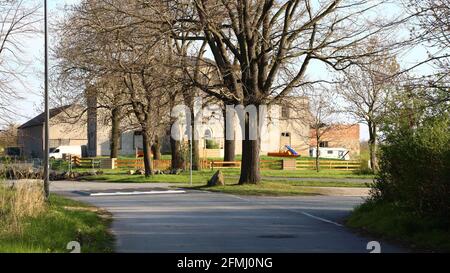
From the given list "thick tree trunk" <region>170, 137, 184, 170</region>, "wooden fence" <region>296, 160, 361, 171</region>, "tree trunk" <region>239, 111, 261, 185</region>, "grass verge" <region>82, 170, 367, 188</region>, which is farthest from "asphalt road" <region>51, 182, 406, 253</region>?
"wooden fence" <region>296, 160, 361, 171</region>

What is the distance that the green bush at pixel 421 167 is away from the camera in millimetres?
13773

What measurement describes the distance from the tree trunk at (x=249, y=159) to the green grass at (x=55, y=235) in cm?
1513

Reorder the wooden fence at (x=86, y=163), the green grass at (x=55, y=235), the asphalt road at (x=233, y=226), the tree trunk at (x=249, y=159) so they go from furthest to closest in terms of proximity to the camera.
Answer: the wooden fence at (x=86, y=163), the tree trunk at (x=249, y=159), the asphalt road at (x=233, y=226), the green grass at (x=55, y=235)

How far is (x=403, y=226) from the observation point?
14586 mm

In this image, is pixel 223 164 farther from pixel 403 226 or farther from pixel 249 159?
pixel 403 226

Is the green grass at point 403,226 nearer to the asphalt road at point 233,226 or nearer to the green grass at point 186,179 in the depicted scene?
the asphalt road at point 233,226

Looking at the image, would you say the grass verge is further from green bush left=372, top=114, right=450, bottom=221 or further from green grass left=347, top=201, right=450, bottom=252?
green bush left=372, top=114, right=450, bottom=221

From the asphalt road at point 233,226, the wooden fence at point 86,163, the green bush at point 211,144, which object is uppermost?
the green bush at point 211,144

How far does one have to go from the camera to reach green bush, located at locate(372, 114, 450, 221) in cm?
1377

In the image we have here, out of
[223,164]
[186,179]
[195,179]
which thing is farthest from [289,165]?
[186,179]

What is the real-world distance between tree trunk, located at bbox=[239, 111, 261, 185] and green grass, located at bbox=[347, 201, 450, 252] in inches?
575

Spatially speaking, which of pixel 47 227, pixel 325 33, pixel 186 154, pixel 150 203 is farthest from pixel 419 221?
pixel 186 154

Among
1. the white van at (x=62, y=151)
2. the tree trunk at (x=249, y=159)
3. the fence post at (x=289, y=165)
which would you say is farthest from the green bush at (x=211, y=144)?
the tree trunk at (x=249, y=159)

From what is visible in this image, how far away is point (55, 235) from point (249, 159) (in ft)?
66.1
